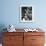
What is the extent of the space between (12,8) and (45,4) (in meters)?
1.09

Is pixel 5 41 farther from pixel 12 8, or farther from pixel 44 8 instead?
pixel 44 8

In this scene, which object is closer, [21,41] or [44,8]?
[21,41]

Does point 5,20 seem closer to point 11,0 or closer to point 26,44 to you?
point 11,0

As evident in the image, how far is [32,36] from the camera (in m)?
3.68

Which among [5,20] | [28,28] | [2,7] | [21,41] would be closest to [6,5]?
[2,7]

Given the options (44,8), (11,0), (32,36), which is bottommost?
(32,36)

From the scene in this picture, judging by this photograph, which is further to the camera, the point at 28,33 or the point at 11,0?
the point at 11,0

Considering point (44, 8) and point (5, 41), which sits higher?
point (44, 8)

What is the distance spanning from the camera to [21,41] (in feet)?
12.1

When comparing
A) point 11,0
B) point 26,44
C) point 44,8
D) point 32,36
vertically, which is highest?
point 11,0

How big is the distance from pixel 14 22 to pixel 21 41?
791 millimetres

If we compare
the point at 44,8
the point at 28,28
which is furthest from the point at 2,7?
the point at 44,8

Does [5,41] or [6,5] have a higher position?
[6,5]

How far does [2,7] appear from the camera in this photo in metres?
4.17
